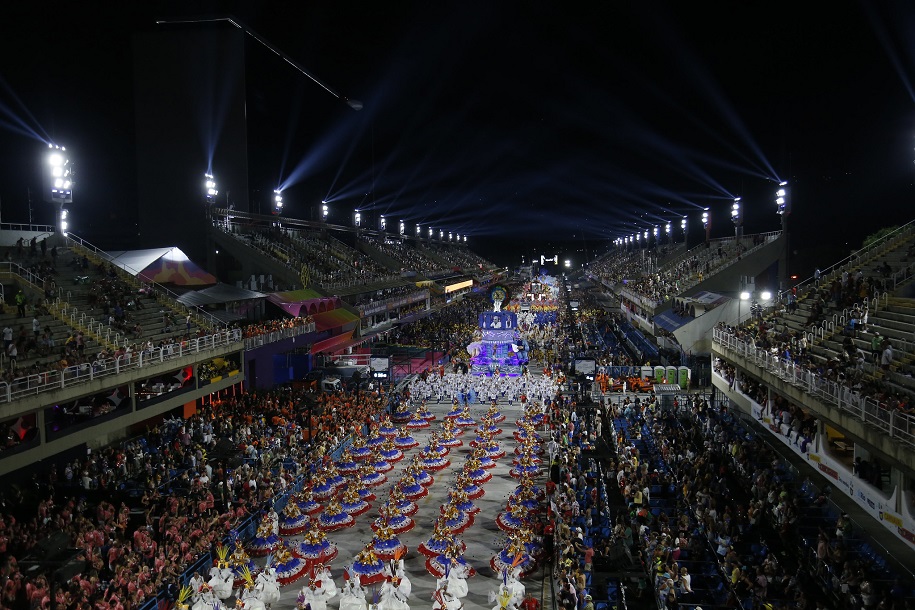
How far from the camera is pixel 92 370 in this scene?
16625mm

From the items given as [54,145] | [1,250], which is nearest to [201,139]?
[54,145]

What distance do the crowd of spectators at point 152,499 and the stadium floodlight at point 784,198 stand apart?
3035 centimetres

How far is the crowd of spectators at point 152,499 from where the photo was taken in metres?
11.9

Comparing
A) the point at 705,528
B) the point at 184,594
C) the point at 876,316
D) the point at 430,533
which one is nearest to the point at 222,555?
the point at 184,594

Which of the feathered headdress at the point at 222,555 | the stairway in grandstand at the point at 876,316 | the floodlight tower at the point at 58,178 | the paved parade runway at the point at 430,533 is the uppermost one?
the floodlight tower at the point at 58,178

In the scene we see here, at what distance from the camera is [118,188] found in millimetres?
37719

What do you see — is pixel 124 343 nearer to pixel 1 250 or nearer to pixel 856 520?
pixel 1 250

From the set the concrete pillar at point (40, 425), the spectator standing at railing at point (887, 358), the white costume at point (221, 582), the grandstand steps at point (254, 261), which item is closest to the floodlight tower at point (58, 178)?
the grandstand steps at point (254, 261)

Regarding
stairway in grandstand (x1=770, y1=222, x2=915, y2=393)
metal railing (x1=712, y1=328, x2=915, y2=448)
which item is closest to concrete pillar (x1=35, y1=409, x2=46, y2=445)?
metal railing (x1=712, y1=328, x2=915, y2=448)

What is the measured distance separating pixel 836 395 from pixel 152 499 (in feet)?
52.6

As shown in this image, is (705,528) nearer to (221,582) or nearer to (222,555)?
(221,582)

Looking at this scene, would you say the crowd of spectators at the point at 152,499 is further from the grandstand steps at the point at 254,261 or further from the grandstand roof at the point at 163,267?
the grandstand steps at the point at 254,261

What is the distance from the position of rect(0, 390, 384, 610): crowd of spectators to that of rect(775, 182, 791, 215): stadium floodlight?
99.6ft

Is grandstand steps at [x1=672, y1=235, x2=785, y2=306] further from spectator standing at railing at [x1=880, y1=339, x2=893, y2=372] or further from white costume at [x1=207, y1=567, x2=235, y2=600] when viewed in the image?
white costume at [x1=207, y1=567, x2=235, y2=600]
